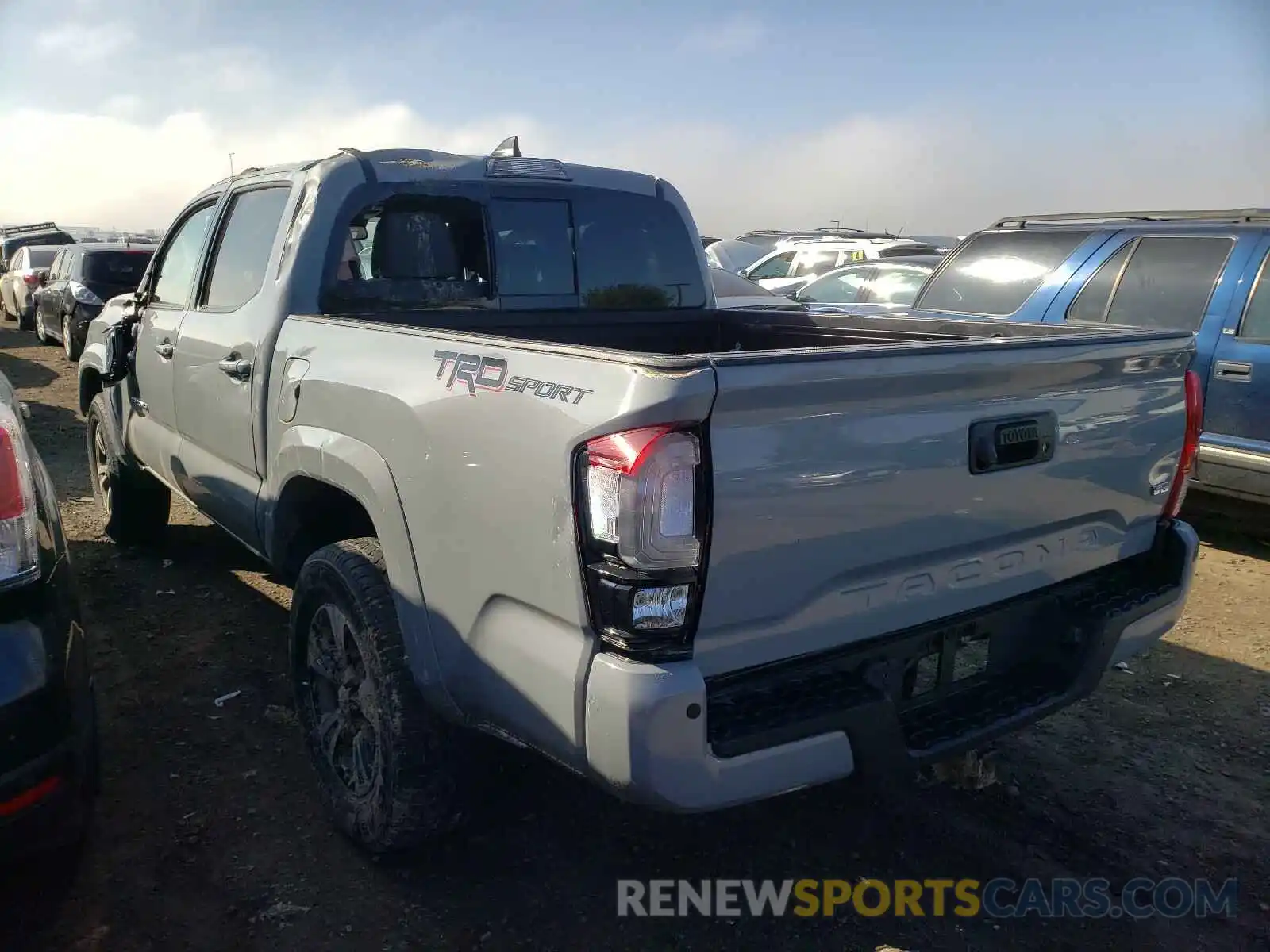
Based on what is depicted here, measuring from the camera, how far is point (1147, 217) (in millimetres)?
6258

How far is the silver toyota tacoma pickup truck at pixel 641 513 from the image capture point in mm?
1915

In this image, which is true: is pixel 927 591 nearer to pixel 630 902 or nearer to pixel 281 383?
pixel 630 902

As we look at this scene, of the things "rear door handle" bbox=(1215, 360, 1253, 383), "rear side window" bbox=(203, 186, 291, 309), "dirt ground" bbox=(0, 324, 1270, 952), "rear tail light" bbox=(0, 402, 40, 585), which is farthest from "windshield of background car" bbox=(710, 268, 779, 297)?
"rear tail light" bbox=(0, 402, 40, 585)

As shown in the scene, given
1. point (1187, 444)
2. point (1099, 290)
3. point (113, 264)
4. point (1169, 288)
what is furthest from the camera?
point (113, 264)

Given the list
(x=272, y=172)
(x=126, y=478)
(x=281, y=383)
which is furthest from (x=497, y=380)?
(x=126, y=478)

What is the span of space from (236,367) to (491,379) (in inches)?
65.6

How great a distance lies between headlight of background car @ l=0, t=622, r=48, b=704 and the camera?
205 cm

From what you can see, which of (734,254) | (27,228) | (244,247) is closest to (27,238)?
(27,228)

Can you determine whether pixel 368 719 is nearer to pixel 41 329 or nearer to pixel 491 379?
pixel 491 379

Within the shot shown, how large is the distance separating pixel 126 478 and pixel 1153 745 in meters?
4.90

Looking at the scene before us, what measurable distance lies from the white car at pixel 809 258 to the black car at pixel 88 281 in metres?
8.56

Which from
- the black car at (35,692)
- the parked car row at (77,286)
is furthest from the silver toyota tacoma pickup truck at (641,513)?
the parked car row at (77,286)

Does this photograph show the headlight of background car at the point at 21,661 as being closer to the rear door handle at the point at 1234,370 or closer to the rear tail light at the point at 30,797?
the rear tail light at the point at 30,797

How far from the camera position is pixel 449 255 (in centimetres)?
368
